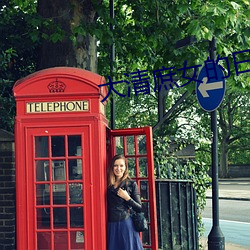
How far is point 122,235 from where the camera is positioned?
604 cm

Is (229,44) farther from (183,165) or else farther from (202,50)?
(183,165)

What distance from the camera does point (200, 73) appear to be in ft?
26.1

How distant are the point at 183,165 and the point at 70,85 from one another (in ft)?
13.7

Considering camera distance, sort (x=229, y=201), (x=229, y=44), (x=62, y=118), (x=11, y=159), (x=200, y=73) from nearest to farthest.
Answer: (x=62, y=118), (x=11, y=159), (x=200, y=73), (x=229, y=44), (x=229, y=201)

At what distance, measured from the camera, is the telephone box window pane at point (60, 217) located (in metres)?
5.80

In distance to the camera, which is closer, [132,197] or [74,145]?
[74,145]

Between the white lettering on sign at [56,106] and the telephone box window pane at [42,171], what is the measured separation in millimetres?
550

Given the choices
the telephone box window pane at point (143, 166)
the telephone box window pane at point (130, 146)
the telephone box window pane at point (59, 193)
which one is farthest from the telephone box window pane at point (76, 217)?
the telephone box window pane at point (143, 166)

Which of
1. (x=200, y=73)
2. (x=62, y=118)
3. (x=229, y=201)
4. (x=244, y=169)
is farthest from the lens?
(x=244, y=169)

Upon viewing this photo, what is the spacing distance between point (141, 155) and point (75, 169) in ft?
3.58

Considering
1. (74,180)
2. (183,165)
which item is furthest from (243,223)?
(74,180)

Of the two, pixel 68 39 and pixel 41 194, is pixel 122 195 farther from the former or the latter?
pixel 68 39

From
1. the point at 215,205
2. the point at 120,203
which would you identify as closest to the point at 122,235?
the point at 120,203

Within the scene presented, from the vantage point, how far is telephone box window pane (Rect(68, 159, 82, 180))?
5746 mm
